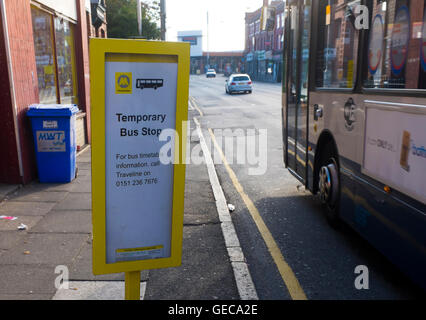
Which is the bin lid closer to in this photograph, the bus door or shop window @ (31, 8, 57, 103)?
shop window @ (31, 8, 57, 103)

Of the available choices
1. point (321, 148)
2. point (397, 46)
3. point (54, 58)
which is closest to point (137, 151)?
point (397, 46)

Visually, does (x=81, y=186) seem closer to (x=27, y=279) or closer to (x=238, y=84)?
(x=27, y=279)

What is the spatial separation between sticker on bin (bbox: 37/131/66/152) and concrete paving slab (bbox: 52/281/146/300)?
13.3 feet

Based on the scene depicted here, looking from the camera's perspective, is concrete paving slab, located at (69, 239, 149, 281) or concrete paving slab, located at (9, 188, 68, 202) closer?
concrete paving slab, located at (69, 239, 149, 281)

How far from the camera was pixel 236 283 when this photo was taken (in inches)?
161

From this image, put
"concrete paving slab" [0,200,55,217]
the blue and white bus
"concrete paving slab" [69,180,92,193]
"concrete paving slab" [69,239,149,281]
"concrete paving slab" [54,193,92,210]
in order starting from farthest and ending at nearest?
"concrete paving slab" [69,180,92,193] < "concrete paving slab" [54,193,92,210] < "concrete paving slab" [0,200,55,217] < "concrete paving slab" [69,239,149,281] < the blue and white bus

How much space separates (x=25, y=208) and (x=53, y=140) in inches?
64.9

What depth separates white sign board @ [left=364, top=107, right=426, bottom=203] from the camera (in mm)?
3271

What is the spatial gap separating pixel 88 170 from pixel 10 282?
5.11 m

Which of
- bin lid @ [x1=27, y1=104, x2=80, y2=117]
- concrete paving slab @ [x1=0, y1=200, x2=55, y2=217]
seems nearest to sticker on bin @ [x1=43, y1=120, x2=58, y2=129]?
bin lid @ [x1=27, y1=104, x2=80, y2=117]

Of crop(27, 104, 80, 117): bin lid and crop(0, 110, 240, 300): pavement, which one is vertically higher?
crop(27, 104, 80, 117): bin lid

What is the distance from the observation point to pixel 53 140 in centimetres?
756

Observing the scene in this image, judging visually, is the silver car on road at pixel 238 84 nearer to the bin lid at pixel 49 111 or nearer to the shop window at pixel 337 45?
the bin lid at pixel 49 111

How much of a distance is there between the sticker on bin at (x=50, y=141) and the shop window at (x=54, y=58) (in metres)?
1.57
